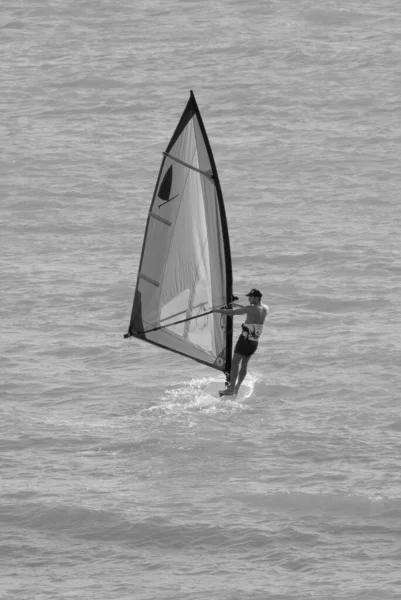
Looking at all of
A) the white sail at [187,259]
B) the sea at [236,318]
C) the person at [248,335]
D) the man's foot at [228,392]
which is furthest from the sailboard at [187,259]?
the sea at [236,318]

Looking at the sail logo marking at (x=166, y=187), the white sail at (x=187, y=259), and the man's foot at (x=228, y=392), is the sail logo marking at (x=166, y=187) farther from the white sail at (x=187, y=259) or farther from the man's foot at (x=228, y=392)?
the man's foot at (x=228, y=392)

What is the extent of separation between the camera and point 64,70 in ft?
Result: 152

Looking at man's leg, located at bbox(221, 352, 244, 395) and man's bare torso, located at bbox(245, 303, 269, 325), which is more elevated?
man's bare torso, located at bbox(245, 303, 269, 325)

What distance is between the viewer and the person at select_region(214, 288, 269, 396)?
21.3m

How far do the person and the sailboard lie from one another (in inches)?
6.0

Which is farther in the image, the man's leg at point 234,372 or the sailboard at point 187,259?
the man's leg at point 234,372

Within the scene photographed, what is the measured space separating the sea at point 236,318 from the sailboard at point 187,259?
3.94 ft

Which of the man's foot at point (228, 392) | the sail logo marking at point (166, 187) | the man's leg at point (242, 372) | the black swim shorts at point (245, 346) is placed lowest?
the man's foot at point (228, 392)

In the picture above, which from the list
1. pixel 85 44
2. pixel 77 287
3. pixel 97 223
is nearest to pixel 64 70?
pixel 85 44

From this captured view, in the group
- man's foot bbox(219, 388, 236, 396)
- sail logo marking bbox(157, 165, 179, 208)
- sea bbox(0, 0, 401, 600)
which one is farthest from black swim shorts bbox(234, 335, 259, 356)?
sail logo marking bbox(157, 165, 179, 208)

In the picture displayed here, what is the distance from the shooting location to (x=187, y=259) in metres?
21.3

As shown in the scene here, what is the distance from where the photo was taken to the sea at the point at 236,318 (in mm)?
17406

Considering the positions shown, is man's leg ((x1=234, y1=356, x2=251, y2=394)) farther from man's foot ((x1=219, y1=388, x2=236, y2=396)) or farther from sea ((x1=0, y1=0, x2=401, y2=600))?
sea ((x1=0, y1=0, x2=401, y2=600))

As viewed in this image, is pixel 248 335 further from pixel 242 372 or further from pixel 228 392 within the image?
pixel 228 392
